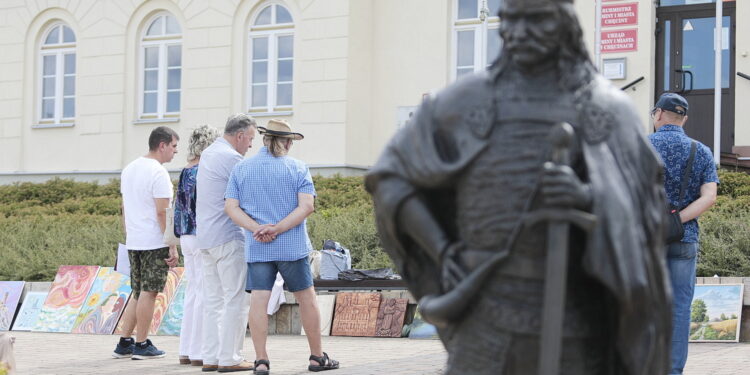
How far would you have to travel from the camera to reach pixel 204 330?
9297 millimetres

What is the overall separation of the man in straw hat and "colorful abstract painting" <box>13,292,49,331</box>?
6632mm

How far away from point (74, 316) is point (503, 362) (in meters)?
11.1

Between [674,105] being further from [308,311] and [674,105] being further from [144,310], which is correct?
[144,310]

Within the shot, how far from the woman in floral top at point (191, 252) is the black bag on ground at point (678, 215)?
391 centimetres

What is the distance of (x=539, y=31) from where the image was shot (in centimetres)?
392

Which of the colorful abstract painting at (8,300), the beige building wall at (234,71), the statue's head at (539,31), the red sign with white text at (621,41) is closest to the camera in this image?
the statue's head at (539,31)

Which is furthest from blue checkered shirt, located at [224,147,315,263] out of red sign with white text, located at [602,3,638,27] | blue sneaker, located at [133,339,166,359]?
red sign with white text, located at [602,3,638,27]

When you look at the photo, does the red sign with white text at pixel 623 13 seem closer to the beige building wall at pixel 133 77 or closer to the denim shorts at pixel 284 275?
the beige building wall at pixel 133 77

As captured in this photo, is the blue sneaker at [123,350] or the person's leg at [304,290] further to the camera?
the blue sneaker at [123,350]

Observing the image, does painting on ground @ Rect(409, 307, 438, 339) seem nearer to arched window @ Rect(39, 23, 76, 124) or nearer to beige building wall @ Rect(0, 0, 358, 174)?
beige building wall @ Rect(0, 0, 358, 174)

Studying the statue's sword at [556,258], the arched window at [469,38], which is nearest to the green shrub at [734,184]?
the arched window at [469,38]

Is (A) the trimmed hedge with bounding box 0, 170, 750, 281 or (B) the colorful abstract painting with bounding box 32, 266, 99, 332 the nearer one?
(A) the trimmed hedge with bounding box 0, 170, 750, 281

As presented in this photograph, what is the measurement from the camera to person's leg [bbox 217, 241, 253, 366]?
9000 mm

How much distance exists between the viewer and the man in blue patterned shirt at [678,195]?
7.13 meters
